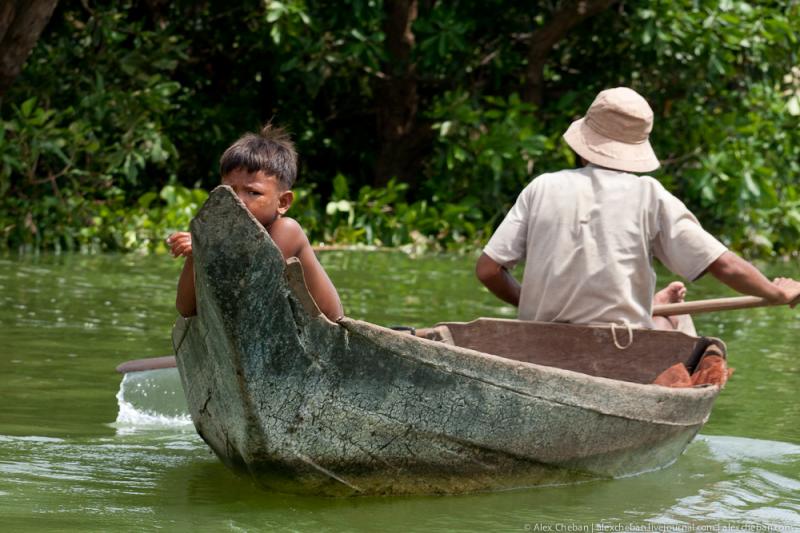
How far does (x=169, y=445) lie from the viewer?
494 cm

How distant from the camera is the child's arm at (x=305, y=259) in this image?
12.7 feet

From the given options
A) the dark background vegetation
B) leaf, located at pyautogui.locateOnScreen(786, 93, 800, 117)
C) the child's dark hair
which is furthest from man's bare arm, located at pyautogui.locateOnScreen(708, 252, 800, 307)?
leaf, located at pyautogui.locateOnScreen(786, 93, 800, 117)

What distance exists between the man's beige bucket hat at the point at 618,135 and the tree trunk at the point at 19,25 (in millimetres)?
7440

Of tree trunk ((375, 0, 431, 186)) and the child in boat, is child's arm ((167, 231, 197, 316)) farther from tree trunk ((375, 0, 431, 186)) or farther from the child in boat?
tree trunk ((375, 0, 431, 186))

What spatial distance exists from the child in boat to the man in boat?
1.03 m

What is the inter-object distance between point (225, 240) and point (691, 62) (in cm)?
1090

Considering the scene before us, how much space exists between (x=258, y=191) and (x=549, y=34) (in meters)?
10.3

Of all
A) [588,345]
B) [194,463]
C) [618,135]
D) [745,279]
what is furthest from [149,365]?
[745,279]

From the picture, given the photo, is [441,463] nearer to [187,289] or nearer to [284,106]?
[187,289]

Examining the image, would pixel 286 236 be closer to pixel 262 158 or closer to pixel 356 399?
pixel 262 158

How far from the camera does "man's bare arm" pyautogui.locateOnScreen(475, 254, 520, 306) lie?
15.8 feet

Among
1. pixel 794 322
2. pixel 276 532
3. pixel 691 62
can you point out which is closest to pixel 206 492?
pixel 276 532

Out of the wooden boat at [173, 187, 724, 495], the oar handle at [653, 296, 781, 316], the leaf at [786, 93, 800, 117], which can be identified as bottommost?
the wooden boat at [173, 187, 724, 495]

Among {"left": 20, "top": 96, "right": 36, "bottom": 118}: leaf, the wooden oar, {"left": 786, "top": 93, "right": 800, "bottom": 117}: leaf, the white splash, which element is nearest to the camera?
the wooden oar
